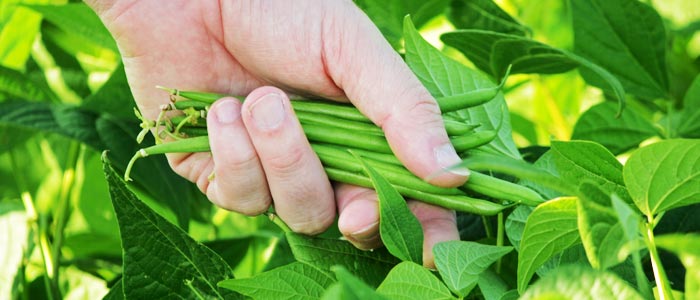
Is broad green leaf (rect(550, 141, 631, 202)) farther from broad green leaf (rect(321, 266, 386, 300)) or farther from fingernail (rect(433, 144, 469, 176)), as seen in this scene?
broad green leaf (rect(321, 266, 386, 300))

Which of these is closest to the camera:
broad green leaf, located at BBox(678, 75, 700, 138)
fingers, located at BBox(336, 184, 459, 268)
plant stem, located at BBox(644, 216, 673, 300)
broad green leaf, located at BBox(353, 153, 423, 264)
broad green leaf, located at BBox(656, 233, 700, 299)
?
broad green leaf, located at BBox(656, 233, 700, 299)

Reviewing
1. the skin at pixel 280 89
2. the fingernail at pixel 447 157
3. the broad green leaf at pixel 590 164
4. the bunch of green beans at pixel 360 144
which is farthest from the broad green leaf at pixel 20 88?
the broad green leaf at pixel 590 164

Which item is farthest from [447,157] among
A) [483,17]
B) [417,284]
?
[483,17]

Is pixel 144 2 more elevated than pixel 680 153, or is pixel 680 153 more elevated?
pixel 680 153

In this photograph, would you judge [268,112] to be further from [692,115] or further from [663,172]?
[692,115]

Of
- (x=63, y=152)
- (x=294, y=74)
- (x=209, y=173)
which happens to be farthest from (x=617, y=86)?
(x=63, y=152)

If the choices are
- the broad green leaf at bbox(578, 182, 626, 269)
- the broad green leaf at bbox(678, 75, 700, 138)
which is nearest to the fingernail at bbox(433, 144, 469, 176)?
the broad green leaf at bbox(578, 182, 626, 269)

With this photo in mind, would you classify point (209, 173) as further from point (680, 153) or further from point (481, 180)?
point (680, 153)
